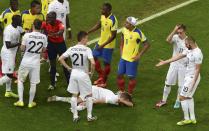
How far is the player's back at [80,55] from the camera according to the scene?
14.1 m

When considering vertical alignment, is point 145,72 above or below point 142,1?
below

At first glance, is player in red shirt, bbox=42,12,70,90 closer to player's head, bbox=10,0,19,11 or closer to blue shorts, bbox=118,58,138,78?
player's head, bbox=10,0,19,11

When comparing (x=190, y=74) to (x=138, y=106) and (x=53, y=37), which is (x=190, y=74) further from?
(x=53, y=37)

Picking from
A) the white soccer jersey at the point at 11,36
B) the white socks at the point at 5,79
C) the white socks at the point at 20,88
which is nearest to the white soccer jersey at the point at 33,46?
the white socks at the point at 20,88

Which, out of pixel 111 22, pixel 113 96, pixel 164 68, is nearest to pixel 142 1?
pixel 164 68

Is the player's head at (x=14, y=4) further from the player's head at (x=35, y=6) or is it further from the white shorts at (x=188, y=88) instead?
the white shorts at (x=188, y=88)

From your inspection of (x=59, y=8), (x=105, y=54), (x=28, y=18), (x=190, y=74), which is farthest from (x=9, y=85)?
(x=190, y=74)

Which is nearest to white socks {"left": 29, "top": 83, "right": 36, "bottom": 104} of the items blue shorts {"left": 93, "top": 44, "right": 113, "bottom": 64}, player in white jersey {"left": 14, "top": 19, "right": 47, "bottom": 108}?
player in white jersey {"left": 14, "top": 19, "right": 47, "bottom": 108}

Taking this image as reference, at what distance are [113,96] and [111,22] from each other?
249cm

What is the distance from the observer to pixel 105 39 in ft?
55.3

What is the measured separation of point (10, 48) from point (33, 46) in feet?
3.99

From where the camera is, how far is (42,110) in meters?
15.3

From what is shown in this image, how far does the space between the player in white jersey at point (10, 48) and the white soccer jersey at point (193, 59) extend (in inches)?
202

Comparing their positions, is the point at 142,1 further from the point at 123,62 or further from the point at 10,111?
the point at 10,111
